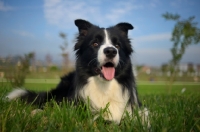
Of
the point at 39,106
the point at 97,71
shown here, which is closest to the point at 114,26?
the point at 97,71

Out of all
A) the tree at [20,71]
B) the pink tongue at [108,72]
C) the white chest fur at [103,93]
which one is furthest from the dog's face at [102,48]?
the tree at [20,71]

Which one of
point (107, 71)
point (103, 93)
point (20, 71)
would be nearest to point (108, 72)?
point (107, 71)

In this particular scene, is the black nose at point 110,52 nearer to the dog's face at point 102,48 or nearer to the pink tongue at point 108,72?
the dog's face at point 102,48

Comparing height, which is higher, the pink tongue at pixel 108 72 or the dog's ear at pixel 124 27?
the dog's ear at pixel 124 27

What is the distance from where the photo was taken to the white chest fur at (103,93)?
4.25m

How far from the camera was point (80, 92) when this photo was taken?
435 centimetres

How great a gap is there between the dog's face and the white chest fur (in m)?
0.21

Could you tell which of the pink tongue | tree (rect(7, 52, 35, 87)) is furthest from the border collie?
tree (rect(7, 52, 35, 87))

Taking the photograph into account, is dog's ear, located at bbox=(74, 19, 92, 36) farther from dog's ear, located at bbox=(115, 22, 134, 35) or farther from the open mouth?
the open mouth

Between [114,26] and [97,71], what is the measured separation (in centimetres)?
117

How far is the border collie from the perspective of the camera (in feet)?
13.5

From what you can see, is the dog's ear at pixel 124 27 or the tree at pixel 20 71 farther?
the tree at pixel 20 71

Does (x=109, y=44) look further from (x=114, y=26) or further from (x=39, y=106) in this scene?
(x=39, y=106)

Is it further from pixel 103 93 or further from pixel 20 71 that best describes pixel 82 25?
pixel 20 71
